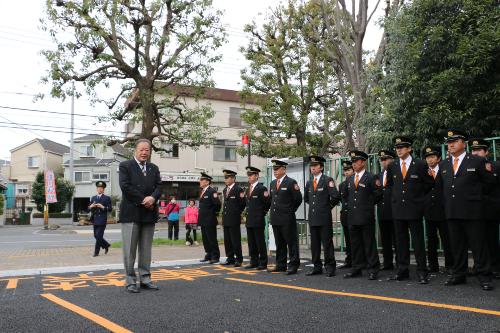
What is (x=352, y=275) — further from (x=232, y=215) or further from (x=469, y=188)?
(x=232, y=215)

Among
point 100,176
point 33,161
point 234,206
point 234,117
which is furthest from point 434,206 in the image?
point 33,161

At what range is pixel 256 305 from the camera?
16.3 feet

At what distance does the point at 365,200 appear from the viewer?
7.12 meters

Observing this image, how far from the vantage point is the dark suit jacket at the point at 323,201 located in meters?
7.44

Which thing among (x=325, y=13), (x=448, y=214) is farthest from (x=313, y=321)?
(x=325, y=13)

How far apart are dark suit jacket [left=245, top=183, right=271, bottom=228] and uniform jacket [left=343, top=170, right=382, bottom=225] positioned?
1806 mm

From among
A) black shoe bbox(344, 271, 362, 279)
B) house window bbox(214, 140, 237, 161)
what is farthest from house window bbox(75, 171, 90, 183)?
black shoe bbox(344, 271, 362, 279)

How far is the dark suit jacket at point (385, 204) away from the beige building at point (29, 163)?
4659 centimetres

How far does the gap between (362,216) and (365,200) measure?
0.82 ft

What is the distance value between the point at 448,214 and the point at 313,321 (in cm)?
282

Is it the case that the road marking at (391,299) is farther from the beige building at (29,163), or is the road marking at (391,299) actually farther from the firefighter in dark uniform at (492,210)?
the beige building at (29,163)

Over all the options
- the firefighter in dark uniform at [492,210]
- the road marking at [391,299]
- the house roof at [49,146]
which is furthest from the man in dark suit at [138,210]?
the house roof at [49,146]

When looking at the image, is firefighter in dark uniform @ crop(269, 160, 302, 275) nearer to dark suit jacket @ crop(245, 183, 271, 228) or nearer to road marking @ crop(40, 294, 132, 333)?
dark suit jacket @ crop(245, 183, 271, 228)

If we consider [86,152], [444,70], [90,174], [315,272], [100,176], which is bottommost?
[315,272]
